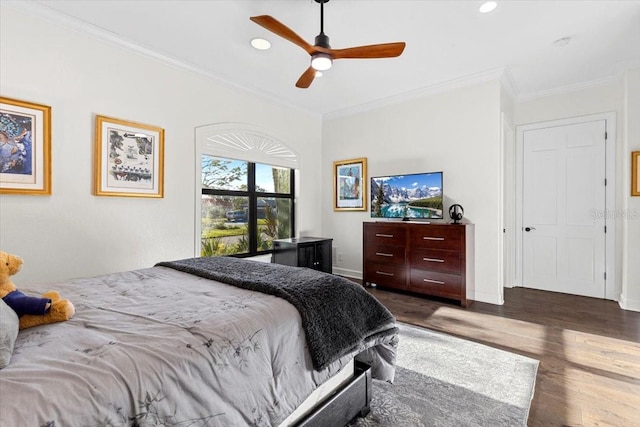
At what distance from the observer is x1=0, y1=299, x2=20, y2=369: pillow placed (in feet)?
2.69

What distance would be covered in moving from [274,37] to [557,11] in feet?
8.05

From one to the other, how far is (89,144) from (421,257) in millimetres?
3742

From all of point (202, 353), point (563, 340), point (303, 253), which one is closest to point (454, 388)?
point (563, 340)

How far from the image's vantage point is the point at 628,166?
11.2 feet

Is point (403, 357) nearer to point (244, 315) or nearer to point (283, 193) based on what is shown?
point (244, 315)

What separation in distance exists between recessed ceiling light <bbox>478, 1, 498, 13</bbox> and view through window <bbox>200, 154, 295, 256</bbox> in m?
3.07

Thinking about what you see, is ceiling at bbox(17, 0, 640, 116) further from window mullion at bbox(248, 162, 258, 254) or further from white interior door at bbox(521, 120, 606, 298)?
window mullion at bbox(248, 162, 258, 254)

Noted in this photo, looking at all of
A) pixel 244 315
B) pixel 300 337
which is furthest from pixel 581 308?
pixel 244 315

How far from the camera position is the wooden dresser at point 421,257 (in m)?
3.54

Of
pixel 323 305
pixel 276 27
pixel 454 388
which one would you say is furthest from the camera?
pixel 276 27

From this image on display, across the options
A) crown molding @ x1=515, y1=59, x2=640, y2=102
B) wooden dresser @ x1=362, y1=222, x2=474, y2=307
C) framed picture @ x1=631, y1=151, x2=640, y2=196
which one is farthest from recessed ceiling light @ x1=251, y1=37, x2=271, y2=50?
framed picture @ x1=631, y1=151, x2=640, y2=196

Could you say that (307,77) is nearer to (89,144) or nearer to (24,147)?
(89,144)

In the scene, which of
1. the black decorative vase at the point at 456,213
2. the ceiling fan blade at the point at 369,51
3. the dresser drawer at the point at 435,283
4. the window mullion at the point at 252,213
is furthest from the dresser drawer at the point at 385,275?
the ceiling fan blade at the point at 369,51

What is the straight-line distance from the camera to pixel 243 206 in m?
4.23
